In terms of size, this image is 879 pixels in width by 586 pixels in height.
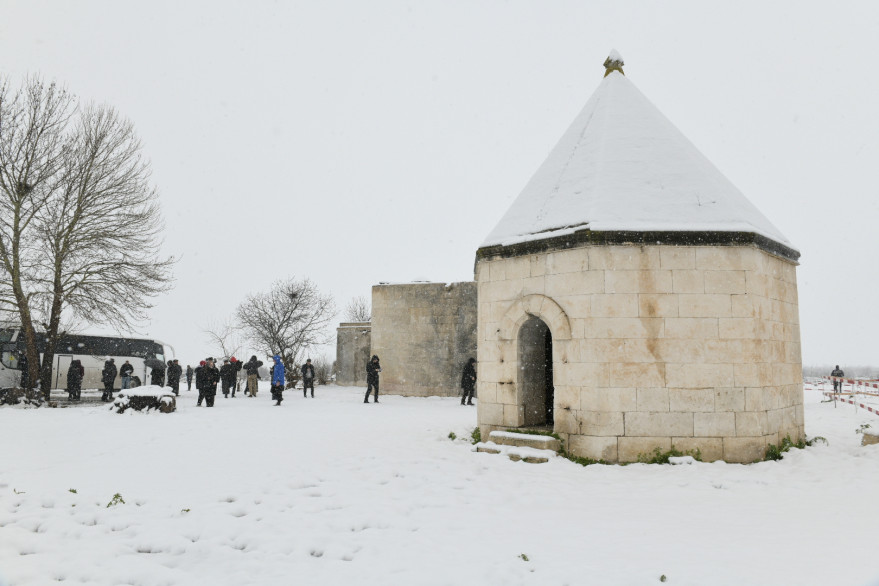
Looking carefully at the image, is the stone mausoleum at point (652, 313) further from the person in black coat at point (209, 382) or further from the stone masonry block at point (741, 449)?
the person in black coat at point (209, 382)

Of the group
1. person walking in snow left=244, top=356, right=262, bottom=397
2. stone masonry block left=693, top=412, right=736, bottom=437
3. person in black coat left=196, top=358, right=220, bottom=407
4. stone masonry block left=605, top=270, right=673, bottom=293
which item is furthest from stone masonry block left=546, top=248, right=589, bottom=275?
person walking in snow left=244, top=356, right=262, bottom=397

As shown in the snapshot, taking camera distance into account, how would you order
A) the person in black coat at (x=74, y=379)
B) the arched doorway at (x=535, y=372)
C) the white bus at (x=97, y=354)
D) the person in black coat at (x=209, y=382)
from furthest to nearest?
the white bus at (x=97, y=354)
the person in black coat at (x=74, y=379)
the person in black coat at (x=209, y=382)
the arched doorway at (x=535, y=372)

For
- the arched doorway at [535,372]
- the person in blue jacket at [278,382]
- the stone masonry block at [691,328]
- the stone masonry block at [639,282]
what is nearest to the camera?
the stone masonry block at [691,328]

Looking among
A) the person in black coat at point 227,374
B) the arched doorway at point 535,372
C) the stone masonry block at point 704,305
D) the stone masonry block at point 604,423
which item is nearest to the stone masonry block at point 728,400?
the stone masonry block at point 704,305

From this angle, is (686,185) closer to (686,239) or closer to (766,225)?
(686,239)

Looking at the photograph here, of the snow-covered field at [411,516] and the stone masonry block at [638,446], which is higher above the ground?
the stone masonry block at [638,446]

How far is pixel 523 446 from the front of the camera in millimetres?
7875

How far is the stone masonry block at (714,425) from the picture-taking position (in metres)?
7.27

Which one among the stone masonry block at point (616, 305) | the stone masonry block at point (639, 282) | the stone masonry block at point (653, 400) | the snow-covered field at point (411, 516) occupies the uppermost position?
the stone masonry block at point (639, 282)

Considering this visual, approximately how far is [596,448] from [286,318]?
28.6 metres

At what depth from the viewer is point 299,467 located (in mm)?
7176

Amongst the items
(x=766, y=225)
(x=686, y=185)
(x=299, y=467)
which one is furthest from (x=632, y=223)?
(x=299, y=467)

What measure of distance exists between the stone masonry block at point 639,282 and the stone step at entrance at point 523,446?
2.37m

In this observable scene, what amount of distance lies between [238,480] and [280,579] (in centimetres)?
296
